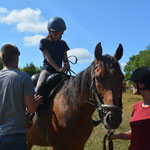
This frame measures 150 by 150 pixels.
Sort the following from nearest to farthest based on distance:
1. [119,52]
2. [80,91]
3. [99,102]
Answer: [99,102], [119,52], [80,91]

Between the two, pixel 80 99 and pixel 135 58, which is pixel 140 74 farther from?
pixel 135 58

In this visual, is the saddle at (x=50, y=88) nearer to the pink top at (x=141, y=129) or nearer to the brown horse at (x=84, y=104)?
the brown horse at (x=84, y=104)

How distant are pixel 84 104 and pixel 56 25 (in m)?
→ 2.03

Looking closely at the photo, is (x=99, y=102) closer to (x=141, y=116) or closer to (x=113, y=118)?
(x=113, y=118)

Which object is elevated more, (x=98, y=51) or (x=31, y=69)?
(x=31, y=69)

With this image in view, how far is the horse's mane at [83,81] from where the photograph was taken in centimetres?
298

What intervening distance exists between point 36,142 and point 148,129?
109 inches

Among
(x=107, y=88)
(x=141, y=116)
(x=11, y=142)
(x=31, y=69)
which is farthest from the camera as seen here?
(x=31, y=69)

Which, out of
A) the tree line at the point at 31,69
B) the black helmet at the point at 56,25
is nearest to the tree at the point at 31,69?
the tree line at the point at 31,69

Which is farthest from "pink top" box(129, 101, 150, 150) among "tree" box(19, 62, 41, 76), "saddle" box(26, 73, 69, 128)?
"tree" box(19, 62, 41, 76)

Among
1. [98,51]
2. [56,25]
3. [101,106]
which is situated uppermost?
[56,25]

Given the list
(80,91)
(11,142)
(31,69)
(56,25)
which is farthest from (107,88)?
(31,69)

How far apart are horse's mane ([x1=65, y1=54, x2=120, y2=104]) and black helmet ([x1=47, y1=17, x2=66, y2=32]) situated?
4.30ft

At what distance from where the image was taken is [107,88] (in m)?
2.77
